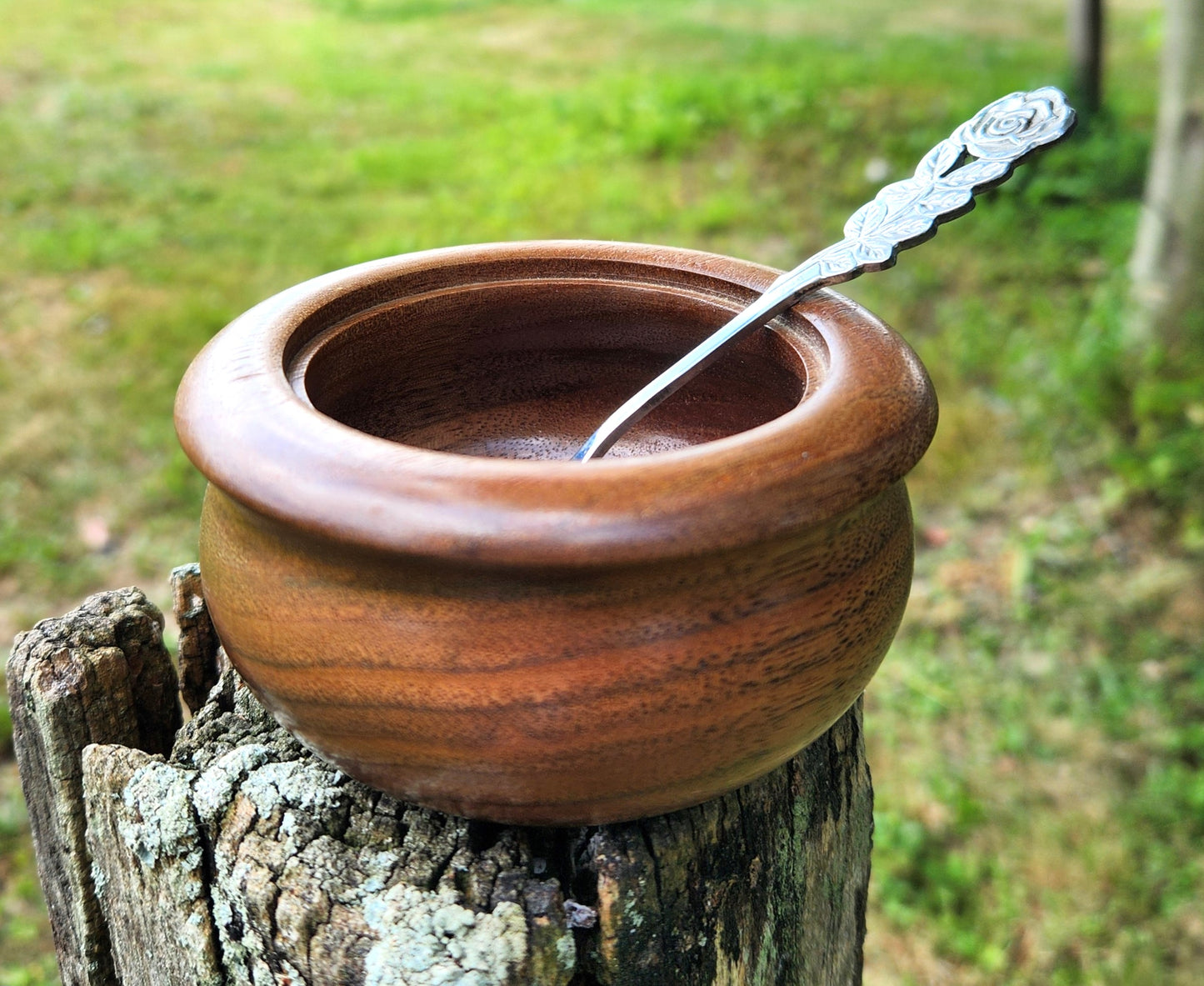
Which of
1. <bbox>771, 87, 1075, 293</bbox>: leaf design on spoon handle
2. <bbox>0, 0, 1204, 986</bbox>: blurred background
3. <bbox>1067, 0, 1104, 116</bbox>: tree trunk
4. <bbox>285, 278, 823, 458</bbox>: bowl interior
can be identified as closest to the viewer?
<bbox>771, 87, 1075, 293</bbox>: leaf design on spoon handle

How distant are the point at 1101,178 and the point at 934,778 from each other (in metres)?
2.36

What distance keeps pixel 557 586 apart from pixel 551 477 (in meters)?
0.07

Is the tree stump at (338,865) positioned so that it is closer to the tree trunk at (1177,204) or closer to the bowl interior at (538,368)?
the bowl interior at (538,368)

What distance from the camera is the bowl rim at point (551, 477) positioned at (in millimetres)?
671

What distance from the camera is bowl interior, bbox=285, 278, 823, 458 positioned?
1069 mm

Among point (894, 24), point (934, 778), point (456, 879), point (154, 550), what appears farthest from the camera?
point (894, 24)

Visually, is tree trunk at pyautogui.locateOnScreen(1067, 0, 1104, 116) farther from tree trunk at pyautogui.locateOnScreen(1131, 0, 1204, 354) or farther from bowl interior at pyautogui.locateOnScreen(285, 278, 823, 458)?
bowl interior at pyautogui.locateOnScreen(285, 278, 823, 458)

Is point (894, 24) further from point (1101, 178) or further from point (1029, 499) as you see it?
point (1029, 499)

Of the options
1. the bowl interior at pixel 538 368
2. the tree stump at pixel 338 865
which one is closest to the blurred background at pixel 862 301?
the tree stump at pixel 338 865

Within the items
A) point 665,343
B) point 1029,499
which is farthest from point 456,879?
point 1029,499

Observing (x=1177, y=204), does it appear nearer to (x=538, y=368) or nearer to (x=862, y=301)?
(x=862, y=301)

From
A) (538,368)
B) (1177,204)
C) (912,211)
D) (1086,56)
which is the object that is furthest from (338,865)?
(1086,56)

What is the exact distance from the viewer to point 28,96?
16.0ft

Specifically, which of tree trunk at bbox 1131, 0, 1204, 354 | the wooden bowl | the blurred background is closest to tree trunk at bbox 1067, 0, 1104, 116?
the blurred background
